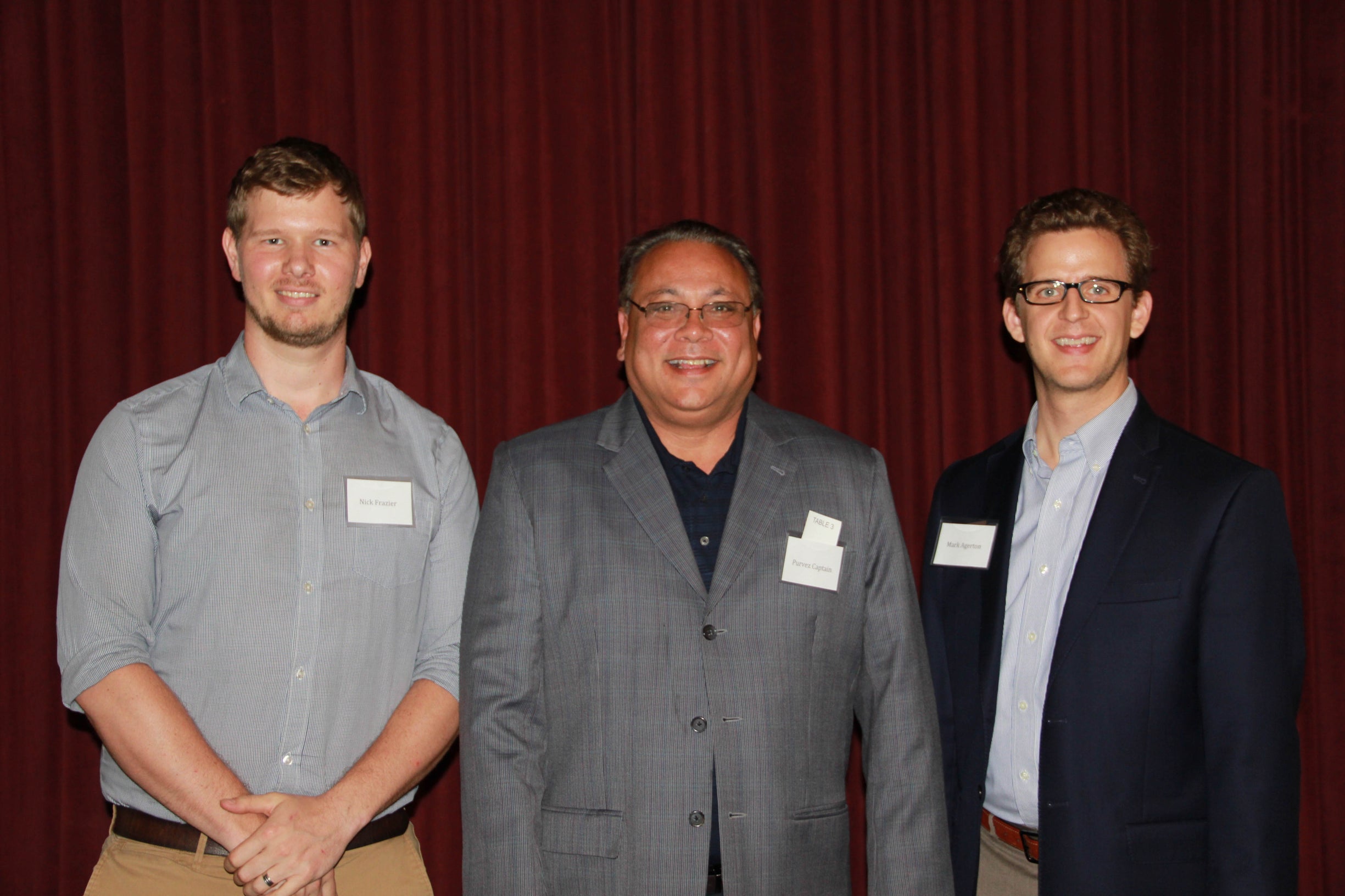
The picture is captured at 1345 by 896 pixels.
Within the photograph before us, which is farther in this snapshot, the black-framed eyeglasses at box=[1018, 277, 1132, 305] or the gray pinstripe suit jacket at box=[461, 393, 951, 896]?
the black-framed eyeglasses at box=[1018, 277, 1132, 305]

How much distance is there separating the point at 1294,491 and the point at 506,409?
2.95 meters

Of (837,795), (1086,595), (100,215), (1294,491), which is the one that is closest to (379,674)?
(837,795)

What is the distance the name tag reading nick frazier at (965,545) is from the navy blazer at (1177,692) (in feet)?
0.95

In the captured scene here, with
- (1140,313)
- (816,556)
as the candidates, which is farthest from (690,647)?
(1140,313)

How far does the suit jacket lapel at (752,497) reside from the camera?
214 centimetres

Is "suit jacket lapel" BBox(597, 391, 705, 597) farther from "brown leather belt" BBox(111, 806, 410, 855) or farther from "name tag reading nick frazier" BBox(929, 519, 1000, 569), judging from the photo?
"brown leather belt" BBox(111, 806, 410, 855)

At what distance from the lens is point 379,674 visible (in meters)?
2.33

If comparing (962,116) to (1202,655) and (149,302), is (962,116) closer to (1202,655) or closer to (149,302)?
(1202,655)

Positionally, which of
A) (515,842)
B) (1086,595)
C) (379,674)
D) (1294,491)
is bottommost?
(515,842)

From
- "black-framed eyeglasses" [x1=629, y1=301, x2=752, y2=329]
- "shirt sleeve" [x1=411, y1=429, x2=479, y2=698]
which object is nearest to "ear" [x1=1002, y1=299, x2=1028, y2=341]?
"black-framed eyeglasses" [x1=629, y1=301, x2=752, y2=329]

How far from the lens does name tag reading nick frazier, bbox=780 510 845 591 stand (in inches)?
86.2

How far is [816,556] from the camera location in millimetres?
2213

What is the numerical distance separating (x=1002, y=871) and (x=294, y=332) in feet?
7.03

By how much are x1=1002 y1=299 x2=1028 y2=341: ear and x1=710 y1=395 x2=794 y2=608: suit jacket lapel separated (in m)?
0.70
